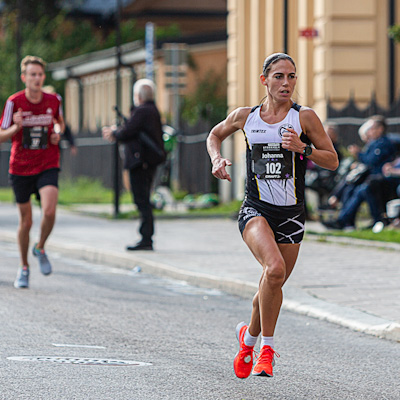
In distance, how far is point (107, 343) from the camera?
739 cm

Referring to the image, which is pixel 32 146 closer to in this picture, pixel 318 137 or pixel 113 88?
pixel 318 137

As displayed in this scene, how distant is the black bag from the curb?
13.5ft

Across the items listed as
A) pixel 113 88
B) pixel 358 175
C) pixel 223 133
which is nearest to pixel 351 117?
pixel 358 175

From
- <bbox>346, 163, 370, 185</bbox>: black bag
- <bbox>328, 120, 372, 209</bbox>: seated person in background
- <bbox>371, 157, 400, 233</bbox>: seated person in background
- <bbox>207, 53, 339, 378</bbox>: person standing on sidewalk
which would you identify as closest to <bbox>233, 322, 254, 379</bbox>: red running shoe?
<bbox>207, 53, 339, 378</bbox>: person standing on sidewalk

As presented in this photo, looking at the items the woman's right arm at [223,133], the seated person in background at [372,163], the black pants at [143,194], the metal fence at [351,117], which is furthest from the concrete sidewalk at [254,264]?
the metal fence at [351,117]

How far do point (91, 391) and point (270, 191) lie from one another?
152cm

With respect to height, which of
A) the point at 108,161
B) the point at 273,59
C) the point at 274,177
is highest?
the point at 273,59

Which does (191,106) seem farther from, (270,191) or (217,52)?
(270,191)

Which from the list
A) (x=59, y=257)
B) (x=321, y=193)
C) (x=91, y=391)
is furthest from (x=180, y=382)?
(x=321, y=193)

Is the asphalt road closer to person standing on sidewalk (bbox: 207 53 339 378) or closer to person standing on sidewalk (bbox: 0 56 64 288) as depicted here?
person standing on sidewalk (bbox: 207 53 339 378)

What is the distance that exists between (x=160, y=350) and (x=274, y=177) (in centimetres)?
155

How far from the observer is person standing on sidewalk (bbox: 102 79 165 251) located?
1316 centimetres

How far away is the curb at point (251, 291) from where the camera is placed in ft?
26.6

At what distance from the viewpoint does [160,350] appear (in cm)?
719
